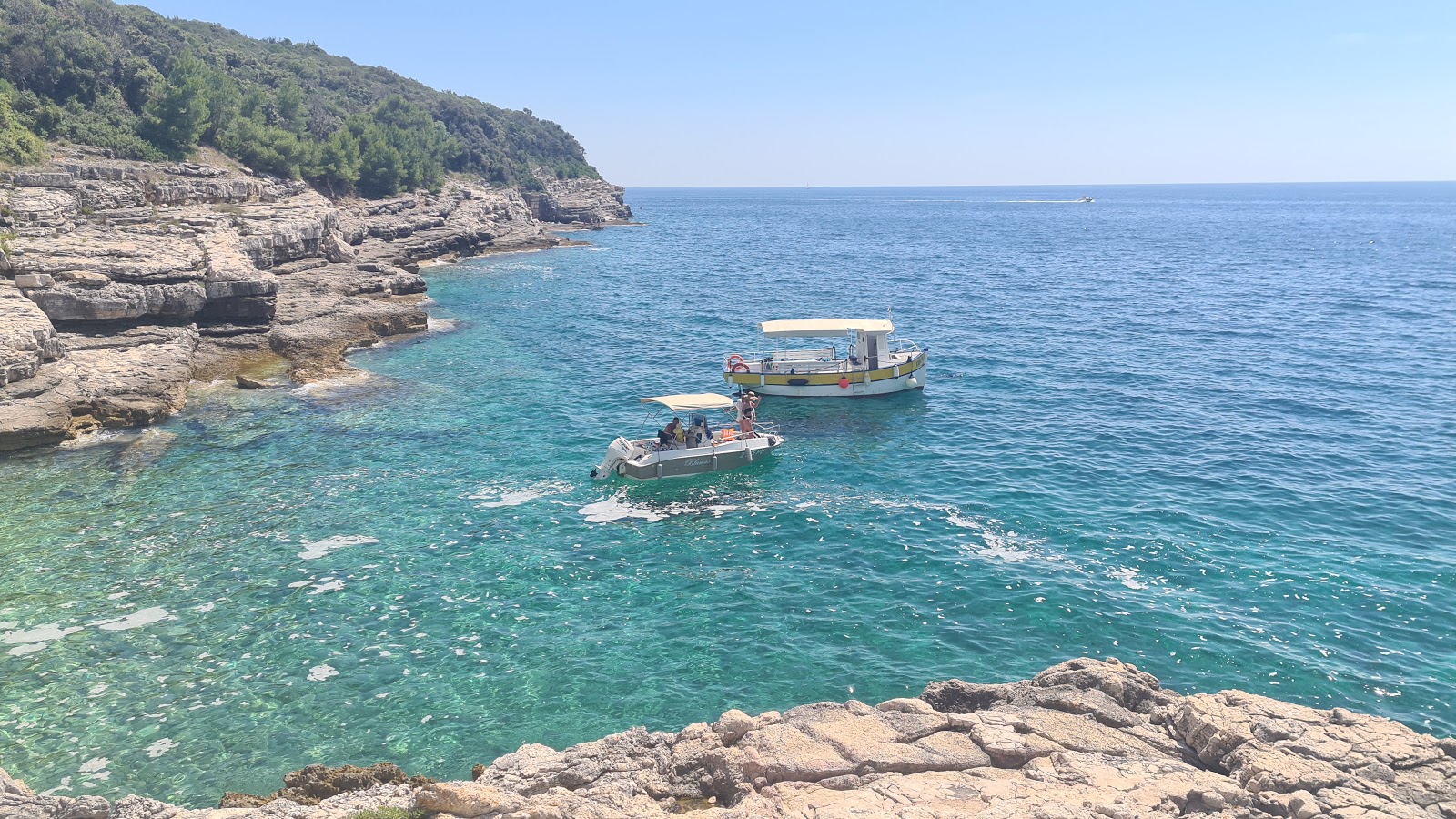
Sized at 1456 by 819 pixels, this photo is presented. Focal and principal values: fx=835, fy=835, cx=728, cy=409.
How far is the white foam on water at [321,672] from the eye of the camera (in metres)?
18.9

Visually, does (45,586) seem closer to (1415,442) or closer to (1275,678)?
(1275,678)

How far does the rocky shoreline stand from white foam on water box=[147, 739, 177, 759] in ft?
69.9

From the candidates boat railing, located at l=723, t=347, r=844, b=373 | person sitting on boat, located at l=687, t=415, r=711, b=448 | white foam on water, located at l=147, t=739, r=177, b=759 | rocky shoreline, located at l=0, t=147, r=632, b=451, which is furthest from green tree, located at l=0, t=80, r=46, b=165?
white foam on water, located at l=147, t=739, r=177, b=759

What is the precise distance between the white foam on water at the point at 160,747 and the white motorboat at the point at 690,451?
53.6ft

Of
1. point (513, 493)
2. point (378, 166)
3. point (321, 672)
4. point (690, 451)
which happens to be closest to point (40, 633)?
point (321, 672)

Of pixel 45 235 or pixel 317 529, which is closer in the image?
pixel 317 529

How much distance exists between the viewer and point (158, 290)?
132 ft

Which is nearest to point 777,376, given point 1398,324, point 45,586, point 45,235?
point 45,586

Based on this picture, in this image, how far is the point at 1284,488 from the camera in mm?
29219

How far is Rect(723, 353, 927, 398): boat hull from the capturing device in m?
42.7

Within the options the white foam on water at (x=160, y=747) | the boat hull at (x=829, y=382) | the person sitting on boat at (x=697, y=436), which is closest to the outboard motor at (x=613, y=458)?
the person sitting on boat at (x=697, y=436)

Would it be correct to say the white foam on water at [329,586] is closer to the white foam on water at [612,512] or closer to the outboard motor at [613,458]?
the white foam on water at [612,512]

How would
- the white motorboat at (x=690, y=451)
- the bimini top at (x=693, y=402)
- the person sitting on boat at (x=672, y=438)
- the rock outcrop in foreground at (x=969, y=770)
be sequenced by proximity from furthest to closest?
1. the bimini top at (x=693, y=402)
2. the person sitting on boat at (x=672, y=438)
3. the white motorboat at (x=690, y=451)
4. the rock outcrop in foreground at (x=969, y=770)

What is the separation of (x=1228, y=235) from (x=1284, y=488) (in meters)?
126
